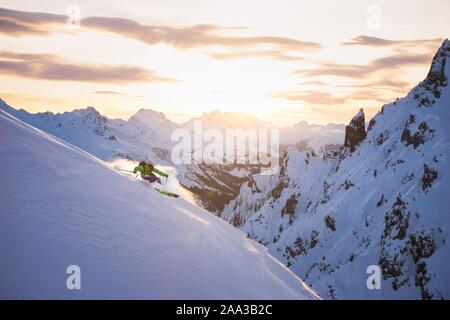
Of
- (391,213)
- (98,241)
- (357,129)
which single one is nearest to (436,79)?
(357,129)

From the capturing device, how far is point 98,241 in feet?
29.5

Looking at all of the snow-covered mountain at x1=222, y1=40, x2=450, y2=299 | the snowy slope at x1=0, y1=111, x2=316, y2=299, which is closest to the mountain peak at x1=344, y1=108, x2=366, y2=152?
the snow-covered mountain at x1=222, y1=40, x2=450, y2=299

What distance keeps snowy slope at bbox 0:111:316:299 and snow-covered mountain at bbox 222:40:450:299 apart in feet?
340

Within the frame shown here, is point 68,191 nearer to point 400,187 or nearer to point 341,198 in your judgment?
point 400,187

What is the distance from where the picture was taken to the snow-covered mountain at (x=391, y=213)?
10831 cm

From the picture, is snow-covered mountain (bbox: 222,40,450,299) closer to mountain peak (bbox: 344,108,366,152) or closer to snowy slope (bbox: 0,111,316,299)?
mountain peak (bbox: 344,108,366,152)

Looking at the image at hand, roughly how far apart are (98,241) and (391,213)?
12405cm

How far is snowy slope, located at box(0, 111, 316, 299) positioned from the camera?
776 centimetres

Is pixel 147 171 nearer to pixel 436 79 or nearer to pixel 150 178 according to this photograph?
pixel 150 178

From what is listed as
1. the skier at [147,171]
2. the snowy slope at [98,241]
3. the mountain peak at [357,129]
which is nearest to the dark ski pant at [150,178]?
the skier at [147,171]

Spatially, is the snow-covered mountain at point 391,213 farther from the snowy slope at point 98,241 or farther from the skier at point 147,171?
the snowy slope at point 98,241

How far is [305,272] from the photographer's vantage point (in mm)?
149500
